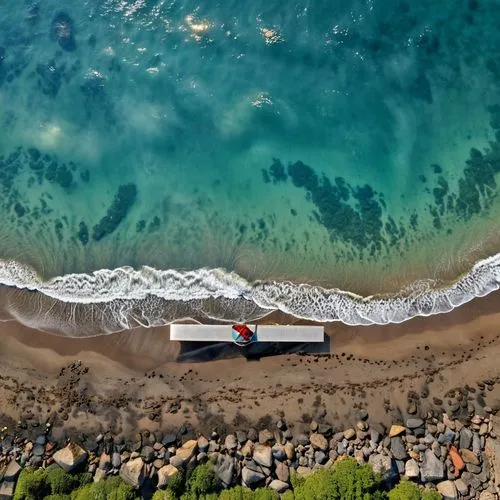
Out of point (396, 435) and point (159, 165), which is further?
point (159, 165)

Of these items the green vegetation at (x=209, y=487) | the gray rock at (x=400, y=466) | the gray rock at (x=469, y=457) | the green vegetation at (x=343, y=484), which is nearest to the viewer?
the green vegetation at (x=343, y=484)

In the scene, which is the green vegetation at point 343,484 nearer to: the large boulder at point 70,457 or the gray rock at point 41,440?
the large boulder at point 70,457

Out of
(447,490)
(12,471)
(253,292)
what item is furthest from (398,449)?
(12,471)

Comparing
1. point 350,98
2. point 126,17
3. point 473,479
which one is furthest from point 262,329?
point 126,17

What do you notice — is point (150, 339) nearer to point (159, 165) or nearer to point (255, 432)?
point (255, 432)

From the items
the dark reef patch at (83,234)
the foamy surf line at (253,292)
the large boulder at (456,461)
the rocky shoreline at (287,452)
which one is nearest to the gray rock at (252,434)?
the rocky shoreline at (287,452)

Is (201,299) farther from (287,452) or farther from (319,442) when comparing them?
(319,442)
